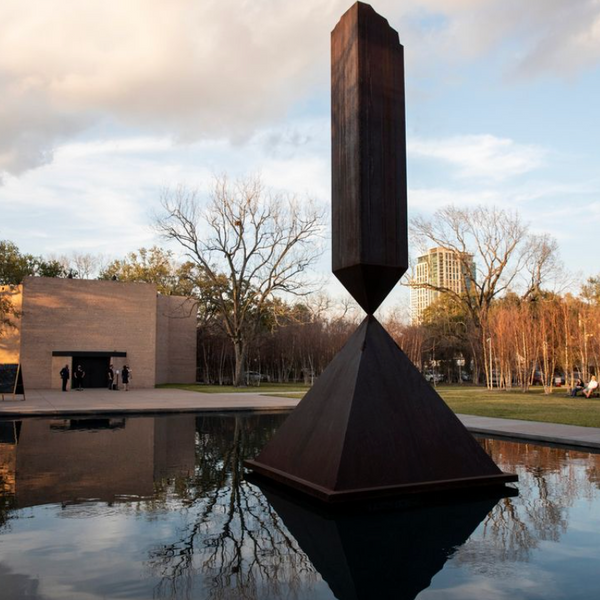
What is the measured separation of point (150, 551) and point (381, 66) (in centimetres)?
598

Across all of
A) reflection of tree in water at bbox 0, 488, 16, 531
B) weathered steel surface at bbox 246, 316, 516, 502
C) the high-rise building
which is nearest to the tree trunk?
the high-rise building

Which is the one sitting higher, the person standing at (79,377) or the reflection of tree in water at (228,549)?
the person standing at (79,377)

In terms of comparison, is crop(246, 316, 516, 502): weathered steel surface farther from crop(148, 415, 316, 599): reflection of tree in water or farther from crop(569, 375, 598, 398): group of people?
crop(569, 375, 598, 398): group of people

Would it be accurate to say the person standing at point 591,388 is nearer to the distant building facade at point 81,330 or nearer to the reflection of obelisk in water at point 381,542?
the reflection of obelisk in water at point 381,542

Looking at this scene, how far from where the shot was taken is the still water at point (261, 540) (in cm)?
373

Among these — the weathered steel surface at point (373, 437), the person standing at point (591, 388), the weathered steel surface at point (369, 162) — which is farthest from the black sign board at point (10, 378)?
the person standing at point (591, 388)

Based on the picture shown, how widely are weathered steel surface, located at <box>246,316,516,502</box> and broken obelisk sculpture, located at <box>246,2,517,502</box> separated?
0.01 meters

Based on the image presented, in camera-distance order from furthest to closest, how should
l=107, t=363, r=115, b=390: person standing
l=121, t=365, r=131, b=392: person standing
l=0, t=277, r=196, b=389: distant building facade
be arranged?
l=0, t=277, r=196, b=389: distant building facade
l=107, t=363, r=115, b=390: person standing
l=121, t=365, r=131, b=392: person standing

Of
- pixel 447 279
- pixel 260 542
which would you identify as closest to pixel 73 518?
pixel 260 542

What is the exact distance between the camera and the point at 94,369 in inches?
1364

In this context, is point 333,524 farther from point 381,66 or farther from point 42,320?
point 42,320

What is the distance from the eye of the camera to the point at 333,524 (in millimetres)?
5215

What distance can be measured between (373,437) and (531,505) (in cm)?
173

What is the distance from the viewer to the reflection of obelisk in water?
3770mm
